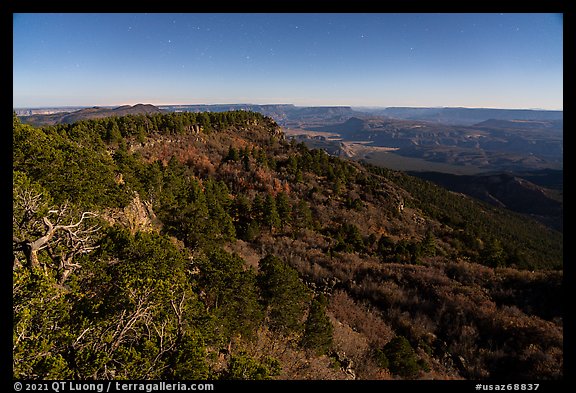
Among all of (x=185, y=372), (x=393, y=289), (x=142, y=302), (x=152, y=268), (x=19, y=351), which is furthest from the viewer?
(x=393, y=289)

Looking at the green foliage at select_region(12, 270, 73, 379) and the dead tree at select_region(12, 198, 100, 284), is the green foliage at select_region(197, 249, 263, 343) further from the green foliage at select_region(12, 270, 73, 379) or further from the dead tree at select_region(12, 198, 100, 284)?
the green foliage at select_region(12, 270, 73, 379)

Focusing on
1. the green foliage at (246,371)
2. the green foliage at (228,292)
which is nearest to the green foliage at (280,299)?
the green foliage at (228,292)

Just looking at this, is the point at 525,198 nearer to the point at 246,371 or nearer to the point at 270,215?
the point at 270,215

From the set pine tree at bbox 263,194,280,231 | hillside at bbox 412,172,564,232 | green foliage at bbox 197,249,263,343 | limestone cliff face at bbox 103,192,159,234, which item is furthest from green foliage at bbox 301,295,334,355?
hillside at bbox 412,172,564,232

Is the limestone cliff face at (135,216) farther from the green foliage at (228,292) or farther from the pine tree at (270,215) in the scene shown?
the pine tree at (270,215)
